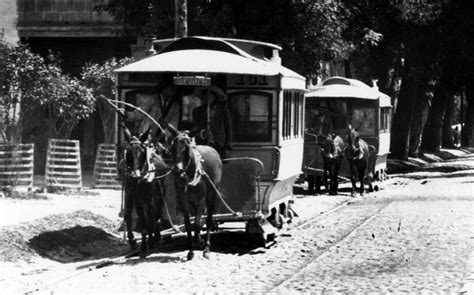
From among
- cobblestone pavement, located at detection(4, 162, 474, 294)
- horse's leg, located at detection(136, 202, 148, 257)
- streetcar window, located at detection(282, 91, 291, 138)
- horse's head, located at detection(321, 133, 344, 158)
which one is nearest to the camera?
cobblestone pavement, located at detection(4, 162, 474, 294)

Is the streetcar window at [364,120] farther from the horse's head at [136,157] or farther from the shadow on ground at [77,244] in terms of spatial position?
the horse's head at [136,157]

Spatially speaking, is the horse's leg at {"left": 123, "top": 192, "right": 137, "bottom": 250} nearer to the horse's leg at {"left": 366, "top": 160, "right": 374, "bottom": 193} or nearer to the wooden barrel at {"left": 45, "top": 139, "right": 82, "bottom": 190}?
the wooden barrel at {"left": 45, "top": 139, "right": 82, "bottom": 190}

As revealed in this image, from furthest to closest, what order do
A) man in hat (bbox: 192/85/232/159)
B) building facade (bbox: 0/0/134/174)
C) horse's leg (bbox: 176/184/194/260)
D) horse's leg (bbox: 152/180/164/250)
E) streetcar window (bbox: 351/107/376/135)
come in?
1. building facade (bbox: 0/0/134/174)
2. streetcar window (bbox: 351/107/376/135)
3. man in hat (bbox: 192/85/232/159)
4. horse's leg (bbox: 152/180/164/250)
5. horse's leg (bbox: 176/184/194/260)

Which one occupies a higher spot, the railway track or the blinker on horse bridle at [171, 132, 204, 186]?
the blinker on horse bridle at [171, 132, 204, 186]

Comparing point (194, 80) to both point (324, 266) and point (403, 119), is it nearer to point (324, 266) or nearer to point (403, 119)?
point (324, 266)

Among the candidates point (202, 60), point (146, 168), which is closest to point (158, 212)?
point (146, 168)

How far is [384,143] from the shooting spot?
34094 millimetres

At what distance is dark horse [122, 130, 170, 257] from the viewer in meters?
14.0

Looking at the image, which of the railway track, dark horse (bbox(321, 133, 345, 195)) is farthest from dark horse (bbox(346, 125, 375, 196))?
the railway track

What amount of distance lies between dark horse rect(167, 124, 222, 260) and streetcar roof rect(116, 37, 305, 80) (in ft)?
3.65

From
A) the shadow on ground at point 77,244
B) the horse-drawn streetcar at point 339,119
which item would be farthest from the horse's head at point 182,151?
the horse-drawn streetcar at point 339,119

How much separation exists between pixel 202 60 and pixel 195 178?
187cm

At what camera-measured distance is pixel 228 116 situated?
15.3m

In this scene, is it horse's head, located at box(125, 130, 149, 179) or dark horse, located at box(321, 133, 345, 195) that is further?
dark horse, located at box(321, 133, 345, 195)
